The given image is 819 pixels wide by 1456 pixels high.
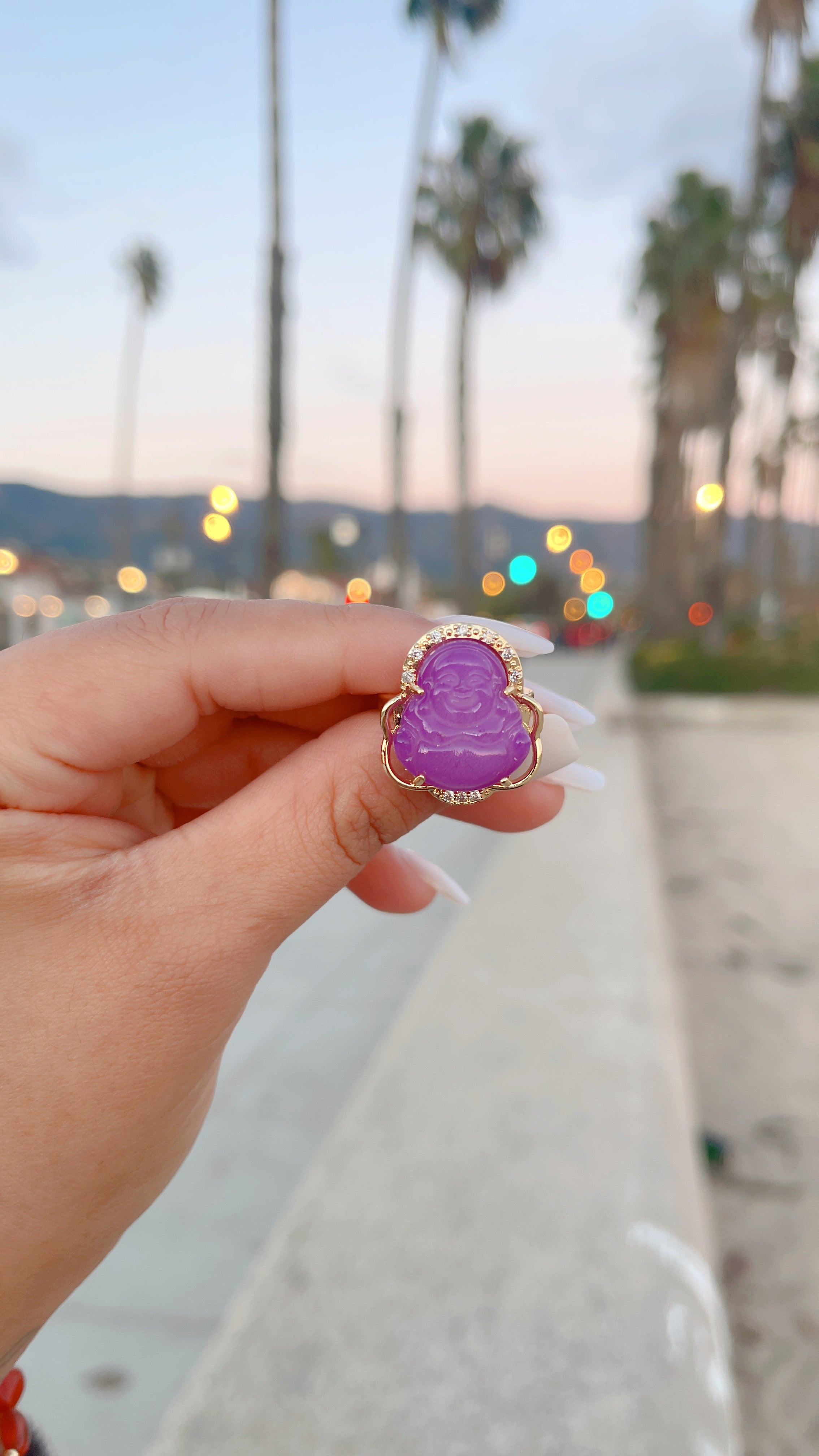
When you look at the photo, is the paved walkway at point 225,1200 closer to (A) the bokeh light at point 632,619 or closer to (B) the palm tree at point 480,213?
(B) the palm tree at point 480,213

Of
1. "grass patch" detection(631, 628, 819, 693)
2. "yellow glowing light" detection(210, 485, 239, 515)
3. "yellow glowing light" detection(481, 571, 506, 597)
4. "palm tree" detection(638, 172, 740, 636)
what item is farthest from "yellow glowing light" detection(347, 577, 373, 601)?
"palm tree" detection(638, 172, 740, 636)

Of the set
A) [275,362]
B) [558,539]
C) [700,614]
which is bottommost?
[700,614]

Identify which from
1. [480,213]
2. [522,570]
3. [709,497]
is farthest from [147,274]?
[522,570]

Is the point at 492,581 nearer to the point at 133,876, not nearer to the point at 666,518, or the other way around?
the point at 133,876

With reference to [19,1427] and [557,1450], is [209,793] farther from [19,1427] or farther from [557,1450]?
[557,1450]

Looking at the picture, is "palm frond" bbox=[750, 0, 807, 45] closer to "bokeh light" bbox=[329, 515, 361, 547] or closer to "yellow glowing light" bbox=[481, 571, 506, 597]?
"bokeh light" bbox=[329, 515, 361, 547]
